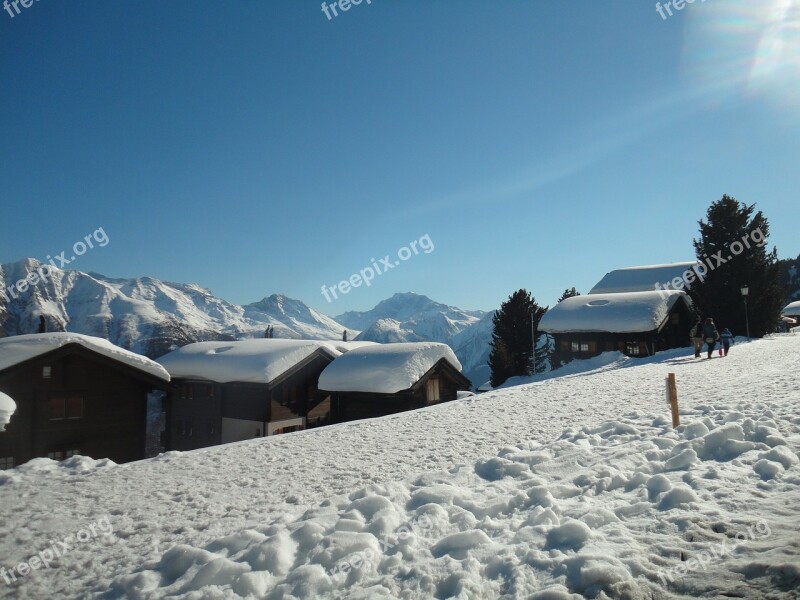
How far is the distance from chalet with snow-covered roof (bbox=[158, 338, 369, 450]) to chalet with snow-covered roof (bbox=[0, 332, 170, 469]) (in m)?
4.48

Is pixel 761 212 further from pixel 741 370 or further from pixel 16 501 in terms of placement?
pixel 16 501

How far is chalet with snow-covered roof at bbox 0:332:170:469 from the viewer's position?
601 inches

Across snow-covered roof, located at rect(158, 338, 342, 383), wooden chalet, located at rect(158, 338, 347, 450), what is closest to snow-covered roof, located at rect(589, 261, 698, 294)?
snow-covered roof, located at rect(158, 338, 342, 383)

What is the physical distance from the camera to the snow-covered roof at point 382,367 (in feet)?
71.7

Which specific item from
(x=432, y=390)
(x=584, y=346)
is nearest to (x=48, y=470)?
(x=432, y=390)

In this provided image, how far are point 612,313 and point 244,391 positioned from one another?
26.7 m

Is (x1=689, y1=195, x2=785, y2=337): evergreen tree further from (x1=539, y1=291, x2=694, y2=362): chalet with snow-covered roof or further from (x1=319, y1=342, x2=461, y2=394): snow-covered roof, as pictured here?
(x1=319, y1=342, x2=461, y2=394): snow-covered roof

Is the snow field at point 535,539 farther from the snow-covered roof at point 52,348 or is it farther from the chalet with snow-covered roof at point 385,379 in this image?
the chalet with snow-covered roof at point 385,379

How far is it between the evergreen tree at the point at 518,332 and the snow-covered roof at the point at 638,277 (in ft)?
46.5

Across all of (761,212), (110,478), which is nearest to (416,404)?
(110,478)

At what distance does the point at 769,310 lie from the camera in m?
30.4

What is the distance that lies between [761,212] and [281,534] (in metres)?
39.9

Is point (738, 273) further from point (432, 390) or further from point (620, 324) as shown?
point (432, 390)

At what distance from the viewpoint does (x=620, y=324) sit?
31.1 metres
